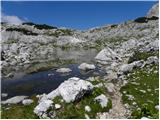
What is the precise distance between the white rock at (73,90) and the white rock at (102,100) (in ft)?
3.50

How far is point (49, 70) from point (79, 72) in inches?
208

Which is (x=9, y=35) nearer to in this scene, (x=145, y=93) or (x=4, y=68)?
(x=4, y=68)

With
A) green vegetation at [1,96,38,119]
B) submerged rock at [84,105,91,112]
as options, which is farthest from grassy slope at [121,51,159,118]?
green vegetation at [1,96,38,119]

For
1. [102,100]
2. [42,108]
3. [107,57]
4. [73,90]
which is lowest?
[42,108]

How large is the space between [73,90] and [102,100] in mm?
2042

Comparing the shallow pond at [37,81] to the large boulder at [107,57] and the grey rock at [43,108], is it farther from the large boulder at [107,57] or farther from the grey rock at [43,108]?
the grey rock at [43,108]

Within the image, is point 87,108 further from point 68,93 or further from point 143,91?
point 143,91

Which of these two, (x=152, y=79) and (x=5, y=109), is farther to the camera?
(x=152, y=79)

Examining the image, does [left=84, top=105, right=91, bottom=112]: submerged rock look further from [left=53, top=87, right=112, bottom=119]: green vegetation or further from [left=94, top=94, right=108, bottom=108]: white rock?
[left=94, top=94, right=108, bottom=108]: white rock

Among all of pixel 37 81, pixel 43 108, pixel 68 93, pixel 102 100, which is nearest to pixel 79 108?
pixel 68 93

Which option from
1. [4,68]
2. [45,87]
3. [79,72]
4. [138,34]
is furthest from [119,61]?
[138,34]

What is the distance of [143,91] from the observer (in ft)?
98.8

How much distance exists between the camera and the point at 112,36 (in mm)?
148625

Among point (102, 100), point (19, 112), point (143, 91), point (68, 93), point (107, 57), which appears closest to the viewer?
point (19, 112)
